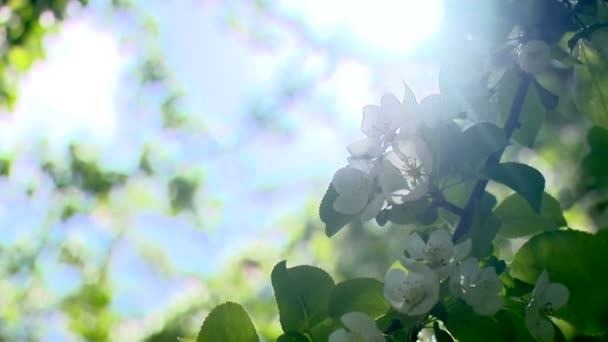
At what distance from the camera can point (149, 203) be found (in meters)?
6.20

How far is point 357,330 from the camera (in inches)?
21.0

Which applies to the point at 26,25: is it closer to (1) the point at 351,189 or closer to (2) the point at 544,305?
(1) the point at 351,189

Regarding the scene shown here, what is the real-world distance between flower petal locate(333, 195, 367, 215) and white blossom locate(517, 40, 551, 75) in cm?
20

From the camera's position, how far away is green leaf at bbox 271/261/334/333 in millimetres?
590

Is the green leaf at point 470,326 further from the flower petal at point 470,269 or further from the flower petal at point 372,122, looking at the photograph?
the flower petal at point 372,122

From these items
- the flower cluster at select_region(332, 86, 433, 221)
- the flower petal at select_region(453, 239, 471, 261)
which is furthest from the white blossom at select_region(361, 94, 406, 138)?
the flower petal at select_region(453, 239, 471, 261)

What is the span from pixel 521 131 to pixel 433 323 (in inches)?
10.1

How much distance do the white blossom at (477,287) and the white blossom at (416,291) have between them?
20 mm

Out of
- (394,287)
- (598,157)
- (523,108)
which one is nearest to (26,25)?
(598,157)

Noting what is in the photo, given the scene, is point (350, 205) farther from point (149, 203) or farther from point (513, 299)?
point (149, 203)

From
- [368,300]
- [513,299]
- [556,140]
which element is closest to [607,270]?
[513,299]

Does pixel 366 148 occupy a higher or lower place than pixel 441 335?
higher

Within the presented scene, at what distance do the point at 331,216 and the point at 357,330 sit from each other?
12 cm

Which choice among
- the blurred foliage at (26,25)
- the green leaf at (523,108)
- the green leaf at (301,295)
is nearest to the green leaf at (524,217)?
the green leaf at (523,108)
